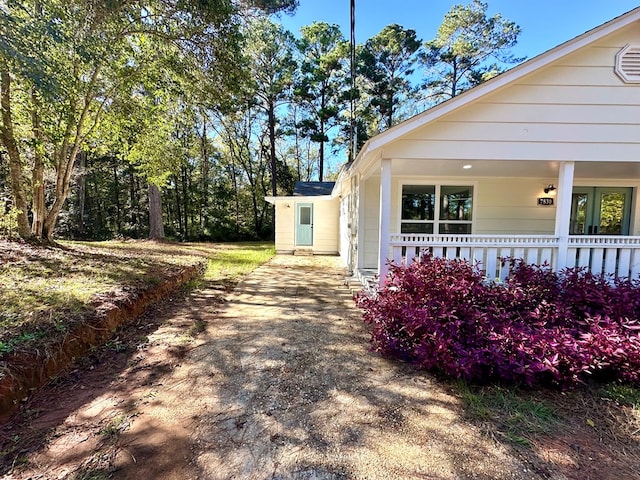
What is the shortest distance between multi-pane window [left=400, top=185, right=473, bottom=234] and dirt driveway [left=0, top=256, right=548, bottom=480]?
3872mm

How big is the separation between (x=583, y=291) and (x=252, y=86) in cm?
729

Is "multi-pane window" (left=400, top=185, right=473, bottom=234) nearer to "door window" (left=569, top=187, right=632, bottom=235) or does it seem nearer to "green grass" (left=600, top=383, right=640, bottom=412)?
"door window" (left=569, top=187, right=632, bottom=235)

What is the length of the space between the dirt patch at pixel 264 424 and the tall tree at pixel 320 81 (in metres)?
17.5

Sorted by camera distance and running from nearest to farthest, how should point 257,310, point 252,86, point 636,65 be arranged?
point 636,65
point 257,310
point 252,86

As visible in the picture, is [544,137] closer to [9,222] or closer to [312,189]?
[9,222]

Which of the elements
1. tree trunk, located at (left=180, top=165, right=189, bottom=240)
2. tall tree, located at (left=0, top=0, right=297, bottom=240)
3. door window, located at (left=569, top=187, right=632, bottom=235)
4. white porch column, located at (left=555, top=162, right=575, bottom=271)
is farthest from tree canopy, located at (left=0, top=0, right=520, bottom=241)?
door window, located at (left=569, top=187, right=632, bottom=235)

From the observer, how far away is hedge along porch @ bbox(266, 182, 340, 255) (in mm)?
11820

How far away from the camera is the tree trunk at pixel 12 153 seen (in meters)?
5.43

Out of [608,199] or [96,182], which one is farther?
[96,182]

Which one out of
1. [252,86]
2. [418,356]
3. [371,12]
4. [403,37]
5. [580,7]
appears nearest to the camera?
[418,356]

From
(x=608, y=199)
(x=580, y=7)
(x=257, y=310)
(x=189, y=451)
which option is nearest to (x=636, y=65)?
(x=608, y=199)

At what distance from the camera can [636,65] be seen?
4.12 meters

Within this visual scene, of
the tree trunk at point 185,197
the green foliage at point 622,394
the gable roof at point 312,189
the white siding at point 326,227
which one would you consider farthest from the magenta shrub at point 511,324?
the tree trunk at point 185,197

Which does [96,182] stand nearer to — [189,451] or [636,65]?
[189,451]
